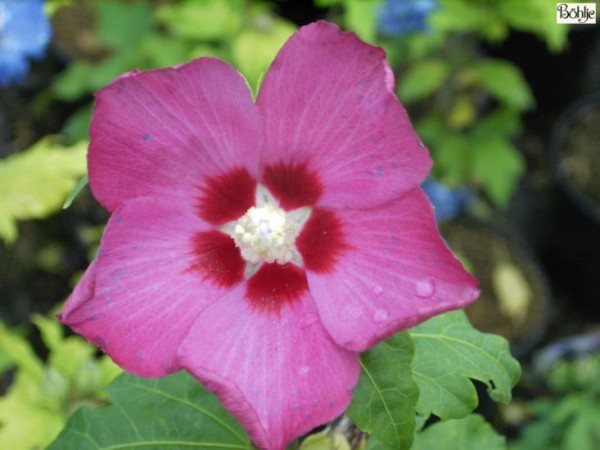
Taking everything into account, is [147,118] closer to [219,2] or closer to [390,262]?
[390,262]

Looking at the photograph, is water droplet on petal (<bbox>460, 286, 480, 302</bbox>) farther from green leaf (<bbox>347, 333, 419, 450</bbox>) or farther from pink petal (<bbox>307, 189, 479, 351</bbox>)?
green leaf (<bbox>347, 333, 419, 450</bbox>)

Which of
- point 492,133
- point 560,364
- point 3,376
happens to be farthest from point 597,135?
point 3,376

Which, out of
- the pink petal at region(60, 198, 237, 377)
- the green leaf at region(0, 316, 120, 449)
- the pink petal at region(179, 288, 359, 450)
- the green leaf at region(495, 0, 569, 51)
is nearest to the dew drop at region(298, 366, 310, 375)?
the pink petal at region(179, 288, 359, 450)

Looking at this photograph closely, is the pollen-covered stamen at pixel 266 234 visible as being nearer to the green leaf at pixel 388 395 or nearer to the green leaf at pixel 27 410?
the green leaf at pixel 388 395

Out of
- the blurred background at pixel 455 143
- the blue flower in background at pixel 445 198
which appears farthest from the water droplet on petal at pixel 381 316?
the blue flower in background at pixel 445 198

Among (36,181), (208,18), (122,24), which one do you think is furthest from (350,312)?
(122,24)

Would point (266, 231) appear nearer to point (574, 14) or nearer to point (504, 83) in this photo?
point (574, 14)
